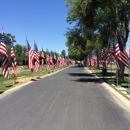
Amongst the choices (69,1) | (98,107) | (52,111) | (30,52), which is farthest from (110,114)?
(69,1)

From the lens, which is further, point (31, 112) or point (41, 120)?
point (31, 112)

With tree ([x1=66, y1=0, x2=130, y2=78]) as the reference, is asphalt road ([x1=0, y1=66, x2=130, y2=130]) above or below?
below

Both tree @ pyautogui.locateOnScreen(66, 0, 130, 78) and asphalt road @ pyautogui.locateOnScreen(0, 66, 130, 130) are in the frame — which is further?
tree @ pyautogui.locateOnScreen(66, 0, 130, 78)

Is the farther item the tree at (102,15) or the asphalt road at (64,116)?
the tree at (102,15)

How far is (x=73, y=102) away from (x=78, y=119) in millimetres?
2942

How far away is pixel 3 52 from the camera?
15656mm

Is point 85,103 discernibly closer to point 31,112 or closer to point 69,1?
point 31,112

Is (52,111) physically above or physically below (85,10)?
below

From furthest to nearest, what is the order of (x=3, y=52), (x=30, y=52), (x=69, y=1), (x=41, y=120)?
1. (x=69, y=1)
2. (x=30, y=52)
3. (x=3, y=52)
4. (x=41, y=120)

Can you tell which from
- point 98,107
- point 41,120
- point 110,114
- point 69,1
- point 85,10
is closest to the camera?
point 41,120

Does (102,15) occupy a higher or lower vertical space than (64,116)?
higher

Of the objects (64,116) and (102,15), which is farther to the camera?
(102,15)

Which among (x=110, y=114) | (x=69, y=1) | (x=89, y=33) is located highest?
(x=69, y=1)

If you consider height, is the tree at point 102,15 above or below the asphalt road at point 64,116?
above
